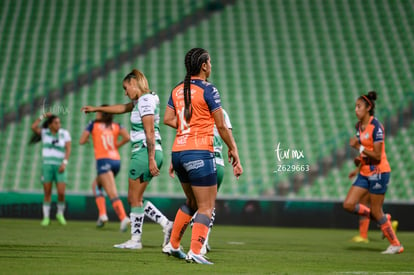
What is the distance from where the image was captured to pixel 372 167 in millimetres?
11344

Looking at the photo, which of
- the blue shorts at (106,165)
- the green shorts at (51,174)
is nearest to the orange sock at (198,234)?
the blue shorts at (106,165)

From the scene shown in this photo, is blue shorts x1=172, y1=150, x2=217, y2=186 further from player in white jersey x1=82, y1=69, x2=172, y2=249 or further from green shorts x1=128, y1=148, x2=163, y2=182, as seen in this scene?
green shorts x1=128, y1=148, x2=163, y2=182

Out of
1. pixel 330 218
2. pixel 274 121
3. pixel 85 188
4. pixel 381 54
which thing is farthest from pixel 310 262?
pixel 381 54

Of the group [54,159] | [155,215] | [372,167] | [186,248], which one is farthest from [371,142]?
[54,159]

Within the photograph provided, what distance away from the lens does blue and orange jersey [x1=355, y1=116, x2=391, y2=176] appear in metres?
11.1

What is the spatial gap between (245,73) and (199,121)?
17.5 metres

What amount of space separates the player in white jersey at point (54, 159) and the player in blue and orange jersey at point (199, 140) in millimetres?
8519

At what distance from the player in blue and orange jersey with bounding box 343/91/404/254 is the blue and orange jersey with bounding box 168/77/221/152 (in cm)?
405

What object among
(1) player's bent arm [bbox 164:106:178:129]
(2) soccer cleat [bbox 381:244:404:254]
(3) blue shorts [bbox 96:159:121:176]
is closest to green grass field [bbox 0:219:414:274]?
(2) soccer cleat [bbox 381:244:404:254]

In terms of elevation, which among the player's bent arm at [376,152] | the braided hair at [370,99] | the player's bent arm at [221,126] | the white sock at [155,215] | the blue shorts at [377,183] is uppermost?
the braided hair at [370,99]

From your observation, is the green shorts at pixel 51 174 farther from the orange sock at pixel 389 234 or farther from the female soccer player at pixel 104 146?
the orange sock at pixel 389 234

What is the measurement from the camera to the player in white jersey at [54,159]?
1595 cm

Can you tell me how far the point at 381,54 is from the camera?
25.8 m

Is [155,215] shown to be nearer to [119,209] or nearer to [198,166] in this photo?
[198,166]
